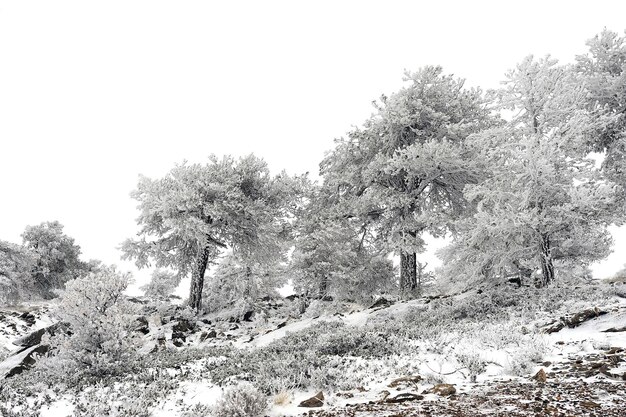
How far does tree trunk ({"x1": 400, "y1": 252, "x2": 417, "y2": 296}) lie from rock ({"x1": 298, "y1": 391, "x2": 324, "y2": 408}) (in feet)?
37.5

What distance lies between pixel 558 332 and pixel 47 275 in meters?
33.5

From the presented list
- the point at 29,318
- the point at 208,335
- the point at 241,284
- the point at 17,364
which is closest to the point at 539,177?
the point at 208,335

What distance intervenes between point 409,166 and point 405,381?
35.6 ft

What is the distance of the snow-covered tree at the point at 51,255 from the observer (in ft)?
95.8

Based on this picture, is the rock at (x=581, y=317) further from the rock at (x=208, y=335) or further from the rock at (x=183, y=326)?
the rock at (x=183, y=326)

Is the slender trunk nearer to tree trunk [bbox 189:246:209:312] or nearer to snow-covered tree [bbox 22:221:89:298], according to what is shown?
tree trunk [bbox 189:246:209:312]

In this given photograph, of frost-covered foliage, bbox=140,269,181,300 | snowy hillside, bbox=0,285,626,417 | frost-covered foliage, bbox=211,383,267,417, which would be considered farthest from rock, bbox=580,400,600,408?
frost-covered foliage, bbox=140,269,181,300

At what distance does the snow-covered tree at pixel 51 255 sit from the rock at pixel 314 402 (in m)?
29.3

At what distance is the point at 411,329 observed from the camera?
9.41 m

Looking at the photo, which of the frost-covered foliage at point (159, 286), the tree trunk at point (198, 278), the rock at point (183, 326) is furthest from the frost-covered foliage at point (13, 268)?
the rock at point (183, 326)

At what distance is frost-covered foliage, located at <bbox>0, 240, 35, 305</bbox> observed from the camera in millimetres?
25719

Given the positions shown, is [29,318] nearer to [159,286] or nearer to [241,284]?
[241,284]

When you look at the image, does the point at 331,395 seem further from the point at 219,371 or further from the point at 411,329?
the point at 411,329

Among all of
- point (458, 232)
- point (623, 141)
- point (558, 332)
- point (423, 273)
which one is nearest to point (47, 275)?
point (423, 273)
